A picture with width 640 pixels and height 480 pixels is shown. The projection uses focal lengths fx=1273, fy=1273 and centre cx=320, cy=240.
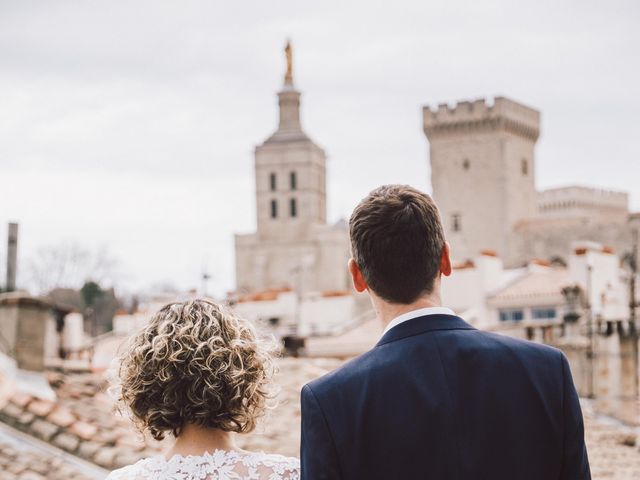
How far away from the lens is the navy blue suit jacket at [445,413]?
2627 millimetres

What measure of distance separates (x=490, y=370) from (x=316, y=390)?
37 centimetres

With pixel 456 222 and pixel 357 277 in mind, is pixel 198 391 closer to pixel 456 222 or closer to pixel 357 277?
pixel 357 277

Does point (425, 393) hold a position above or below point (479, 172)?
below

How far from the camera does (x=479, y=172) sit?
6725 centimetres

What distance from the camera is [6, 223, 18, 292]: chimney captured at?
1227 cm

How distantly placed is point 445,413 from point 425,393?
0.19 ft

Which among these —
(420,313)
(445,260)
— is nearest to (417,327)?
(420,313)

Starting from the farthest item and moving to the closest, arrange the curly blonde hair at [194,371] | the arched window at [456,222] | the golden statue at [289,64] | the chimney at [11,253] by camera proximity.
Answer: the golden statue at [289,64] < the arched window at [456,222] < the chimney at [11,253] < the curly blonde hair at [194,371]

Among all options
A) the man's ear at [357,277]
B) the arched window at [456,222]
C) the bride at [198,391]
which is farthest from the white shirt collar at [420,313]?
the arched window at [456,222]

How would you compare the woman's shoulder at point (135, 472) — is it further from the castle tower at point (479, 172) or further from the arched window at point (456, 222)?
the arched window at point (456, 222)

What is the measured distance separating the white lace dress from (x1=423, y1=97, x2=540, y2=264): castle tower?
205 feet

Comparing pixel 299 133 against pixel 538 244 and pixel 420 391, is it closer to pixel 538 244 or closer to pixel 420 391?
pixel 538 244

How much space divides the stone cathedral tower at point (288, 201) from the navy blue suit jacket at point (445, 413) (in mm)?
77208

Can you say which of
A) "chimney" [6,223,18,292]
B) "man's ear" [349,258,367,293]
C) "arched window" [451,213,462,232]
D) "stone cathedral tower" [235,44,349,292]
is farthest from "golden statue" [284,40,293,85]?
"man's ear" [349,258,367,293]
